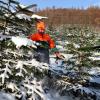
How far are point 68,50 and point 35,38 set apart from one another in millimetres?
1415

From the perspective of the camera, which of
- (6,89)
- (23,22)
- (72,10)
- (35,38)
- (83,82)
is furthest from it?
(72,10)

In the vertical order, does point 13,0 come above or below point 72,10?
below

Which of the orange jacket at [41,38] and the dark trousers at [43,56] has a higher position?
the orange jacket at [41,38]

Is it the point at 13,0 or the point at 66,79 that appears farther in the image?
the point at 66,79

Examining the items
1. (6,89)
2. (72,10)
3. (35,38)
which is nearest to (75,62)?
(35,38)

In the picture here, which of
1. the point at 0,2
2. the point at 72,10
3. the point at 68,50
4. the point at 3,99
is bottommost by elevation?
the point at 3,99

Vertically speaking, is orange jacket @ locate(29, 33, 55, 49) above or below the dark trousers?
above

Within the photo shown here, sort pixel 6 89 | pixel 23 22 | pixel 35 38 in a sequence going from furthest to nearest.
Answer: pixel 35 38 → pixel 6 89 → pixel 23 22

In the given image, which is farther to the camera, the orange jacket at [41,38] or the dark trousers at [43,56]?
the orange jacket at [41,38]

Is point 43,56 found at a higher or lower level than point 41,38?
lower

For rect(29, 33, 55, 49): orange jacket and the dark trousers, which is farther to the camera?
rect(29, 33, 55, 49): orange jacket

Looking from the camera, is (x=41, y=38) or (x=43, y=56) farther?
(x=41, y=38)

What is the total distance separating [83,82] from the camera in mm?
11500

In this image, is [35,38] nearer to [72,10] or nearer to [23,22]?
[23,22]
